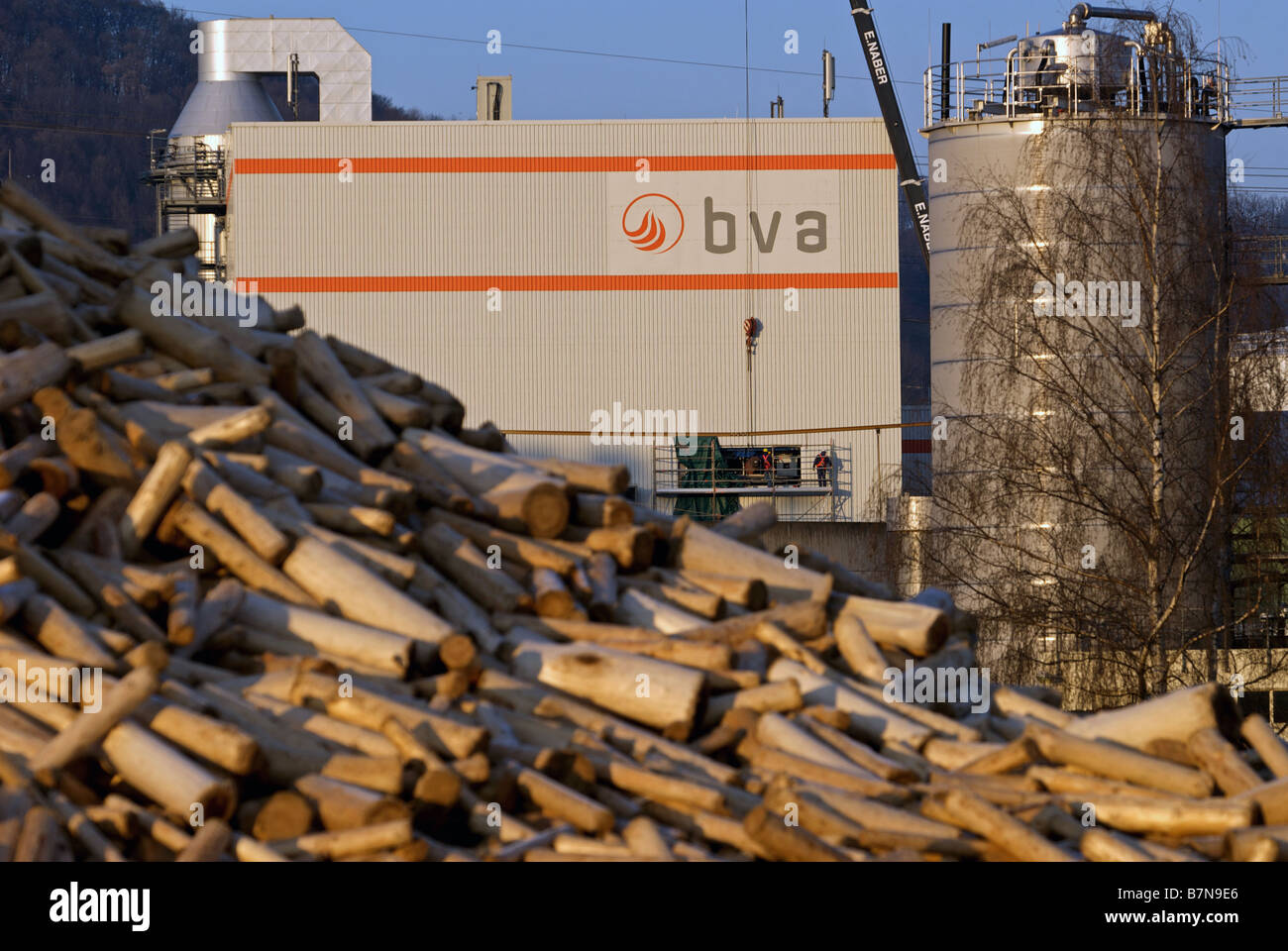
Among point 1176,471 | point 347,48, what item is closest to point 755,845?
point 1176,471

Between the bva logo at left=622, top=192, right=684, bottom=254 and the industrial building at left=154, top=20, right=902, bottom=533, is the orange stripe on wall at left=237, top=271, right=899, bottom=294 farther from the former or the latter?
the bva logo at left=622, top=192, right=684, bottom=254

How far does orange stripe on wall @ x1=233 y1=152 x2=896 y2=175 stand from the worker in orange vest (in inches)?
281

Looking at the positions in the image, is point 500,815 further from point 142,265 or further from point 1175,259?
point 1175,259

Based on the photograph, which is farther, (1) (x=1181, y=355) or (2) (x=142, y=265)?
(1) (x=1181, y=355)

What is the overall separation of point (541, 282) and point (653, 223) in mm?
3111

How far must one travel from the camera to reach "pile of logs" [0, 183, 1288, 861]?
6695mm

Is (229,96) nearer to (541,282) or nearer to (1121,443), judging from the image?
(541,282)

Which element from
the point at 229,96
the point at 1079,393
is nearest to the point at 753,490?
the point at 1079,393

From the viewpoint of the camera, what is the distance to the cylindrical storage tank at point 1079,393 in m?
21.1

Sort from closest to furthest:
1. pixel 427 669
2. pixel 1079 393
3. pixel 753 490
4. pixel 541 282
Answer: pixel 427 669 → pixel 1079 393 → pixel 753 490 → pixel 541 282

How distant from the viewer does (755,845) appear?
6637 millimetres

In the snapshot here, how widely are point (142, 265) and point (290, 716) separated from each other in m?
4.93

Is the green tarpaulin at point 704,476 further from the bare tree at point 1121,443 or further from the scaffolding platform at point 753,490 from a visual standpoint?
the bare tree at point 1121,443

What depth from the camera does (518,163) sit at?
130 ft
